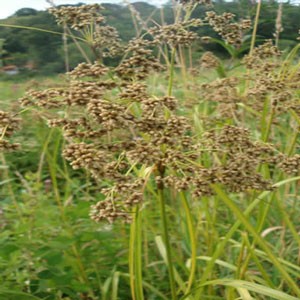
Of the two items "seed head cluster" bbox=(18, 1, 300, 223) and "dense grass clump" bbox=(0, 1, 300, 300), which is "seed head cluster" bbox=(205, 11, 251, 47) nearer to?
"dense grass clump" bbox=(0, 1, 300, 300)

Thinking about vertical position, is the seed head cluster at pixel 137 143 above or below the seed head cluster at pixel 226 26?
below

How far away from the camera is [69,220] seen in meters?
2.25

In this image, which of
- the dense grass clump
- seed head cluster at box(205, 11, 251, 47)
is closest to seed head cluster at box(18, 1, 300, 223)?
the dense grass clump

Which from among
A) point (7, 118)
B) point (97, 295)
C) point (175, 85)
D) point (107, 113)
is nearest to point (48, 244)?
point (97, 295)

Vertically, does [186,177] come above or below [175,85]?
above

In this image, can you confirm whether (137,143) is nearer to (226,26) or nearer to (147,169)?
(147,169)

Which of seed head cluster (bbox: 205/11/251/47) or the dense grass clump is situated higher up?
seed head cluster (bbox: 205/11/251/47)

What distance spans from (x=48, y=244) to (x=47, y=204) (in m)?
0.55

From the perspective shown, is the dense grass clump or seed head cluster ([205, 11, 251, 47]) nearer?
the dense grass clump

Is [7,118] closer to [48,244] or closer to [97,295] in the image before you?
[48,244]

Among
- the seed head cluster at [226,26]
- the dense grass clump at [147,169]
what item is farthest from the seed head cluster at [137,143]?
the seed head cluster at [226,26]

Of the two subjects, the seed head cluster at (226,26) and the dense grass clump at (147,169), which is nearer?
the dense grass clump at (147,169)

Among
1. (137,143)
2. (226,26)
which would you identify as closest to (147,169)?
(137,143)

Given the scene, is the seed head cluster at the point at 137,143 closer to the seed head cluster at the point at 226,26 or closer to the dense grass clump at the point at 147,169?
the dense grass clump at the point at 147,169
